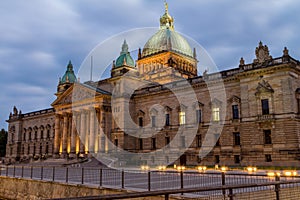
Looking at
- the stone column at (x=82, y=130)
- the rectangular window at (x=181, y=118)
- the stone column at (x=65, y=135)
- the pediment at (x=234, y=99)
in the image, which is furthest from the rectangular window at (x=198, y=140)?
the stone column at (x=65, y=135)

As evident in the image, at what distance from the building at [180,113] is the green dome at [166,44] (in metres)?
0.23

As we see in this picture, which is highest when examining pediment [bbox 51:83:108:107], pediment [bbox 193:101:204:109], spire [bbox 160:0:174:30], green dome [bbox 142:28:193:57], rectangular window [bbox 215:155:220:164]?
spire [bbox 160:0:174:30]

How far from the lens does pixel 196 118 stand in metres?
46.9

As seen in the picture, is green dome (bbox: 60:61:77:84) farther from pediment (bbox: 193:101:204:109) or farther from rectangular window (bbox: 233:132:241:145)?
rectangular window (bbox: 233:132:241:145)

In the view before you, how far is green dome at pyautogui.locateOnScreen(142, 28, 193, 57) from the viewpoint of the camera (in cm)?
6988

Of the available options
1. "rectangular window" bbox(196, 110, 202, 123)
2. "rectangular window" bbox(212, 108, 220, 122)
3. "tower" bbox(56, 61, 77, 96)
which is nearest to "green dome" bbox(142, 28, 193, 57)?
"tower" bbox(56, 61, 77, 96)

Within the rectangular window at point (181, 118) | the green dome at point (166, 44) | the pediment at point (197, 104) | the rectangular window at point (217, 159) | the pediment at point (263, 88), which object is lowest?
the rectangular window at point (217, 159)

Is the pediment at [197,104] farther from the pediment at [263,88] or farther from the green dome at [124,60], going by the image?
the green dome at [124,60]

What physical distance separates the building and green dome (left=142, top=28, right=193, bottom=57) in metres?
0.23

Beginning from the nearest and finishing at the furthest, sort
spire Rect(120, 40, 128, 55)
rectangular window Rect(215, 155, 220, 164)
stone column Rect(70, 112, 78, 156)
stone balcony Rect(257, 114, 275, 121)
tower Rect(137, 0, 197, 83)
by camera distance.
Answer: stone balcony Rect(257, 114, 275, 121) < rectangular window Rect(215, 155, 220, 164) < stone column Rect(70, 112, 78, 156) < tower Rect(137, 0, 197, 83) < spire Rect(120, 40, 128, 55)

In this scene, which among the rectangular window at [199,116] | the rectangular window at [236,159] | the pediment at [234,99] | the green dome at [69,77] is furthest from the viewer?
the green dome at [69,77]

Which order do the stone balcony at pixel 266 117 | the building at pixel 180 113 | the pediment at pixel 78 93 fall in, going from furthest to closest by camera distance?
the pediment at pixel 78 93 < the building at pixel 180 113 < the stone balcony at pixel 266 117

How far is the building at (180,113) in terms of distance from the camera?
37.6m

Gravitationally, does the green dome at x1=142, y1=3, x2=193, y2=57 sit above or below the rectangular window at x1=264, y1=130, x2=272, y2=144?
above
